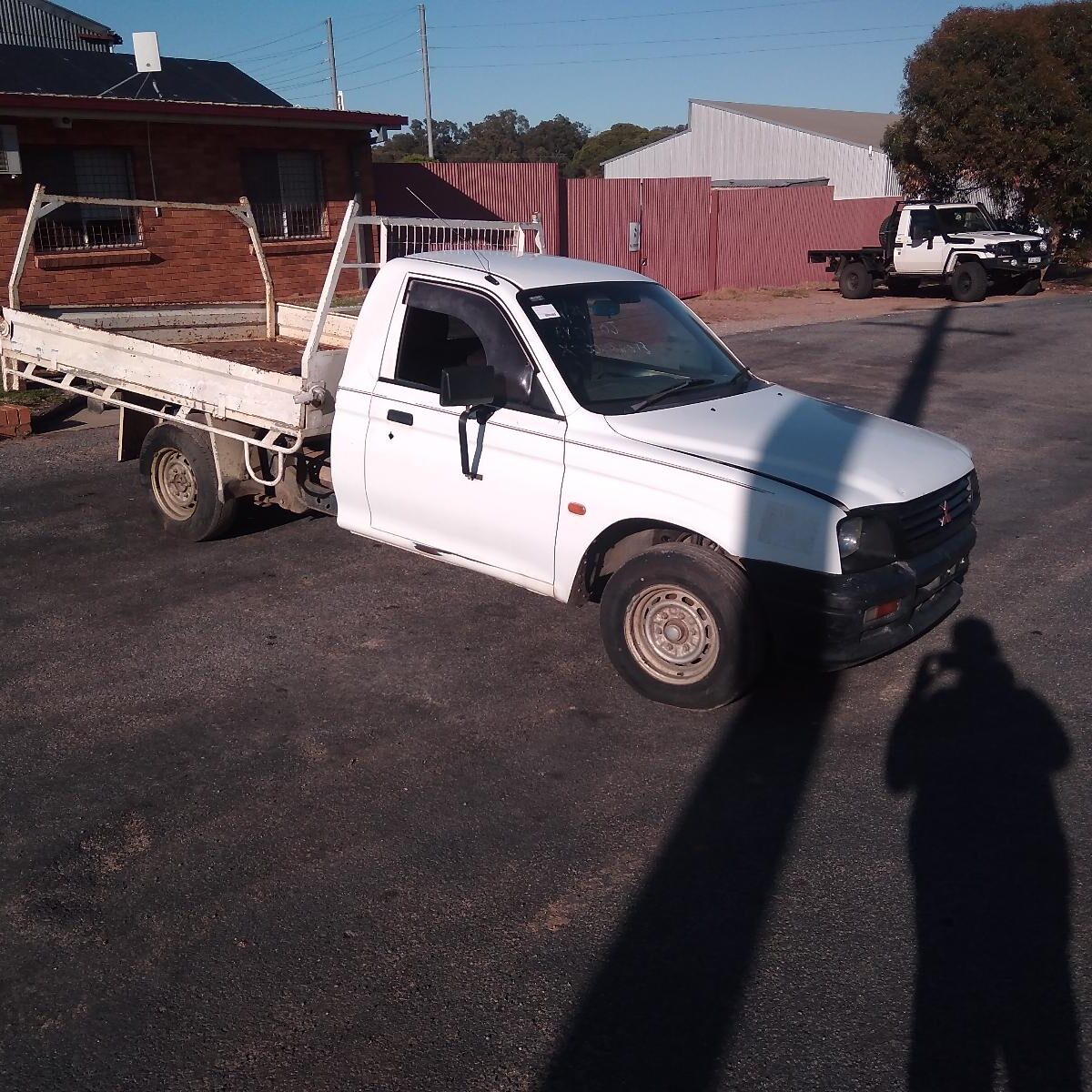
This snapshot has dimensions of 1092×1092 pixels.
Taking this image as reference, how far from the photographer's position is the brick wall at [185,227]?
16188mm

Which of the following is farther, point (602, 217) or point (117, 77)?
point (602, 217)

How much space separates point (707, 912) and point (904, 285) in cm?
2465

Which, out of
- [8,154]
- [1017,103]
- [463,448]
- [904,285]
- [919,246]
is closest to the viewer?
[463,448]

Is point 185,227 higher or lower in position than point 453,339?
higher

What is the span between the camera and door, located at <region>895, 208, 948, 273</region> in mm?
24594

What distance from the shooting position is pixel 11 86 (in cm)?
1700

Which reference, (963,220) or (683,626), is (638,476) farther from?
(963,220)

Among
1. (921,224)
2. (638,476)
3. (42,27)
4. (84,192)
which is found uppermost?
(42,27)

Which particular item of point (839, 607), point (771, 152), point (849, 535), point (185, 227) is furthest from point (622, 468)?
point (771, 152)

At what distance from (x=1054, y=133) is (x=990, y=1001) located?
27.9m

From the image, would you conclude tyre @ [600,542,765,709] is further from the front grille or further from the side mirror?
the side mirror

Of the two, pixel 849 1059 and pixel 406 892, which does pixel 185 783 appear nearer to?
pixel 406 892

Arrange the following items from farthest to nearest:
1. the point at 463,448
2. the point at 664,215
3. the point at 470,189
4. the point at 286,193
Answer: the point at 664,215
the point at 470,189
the point at 286,193
the point at 463,448

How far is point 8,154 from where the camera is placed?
603 inches
